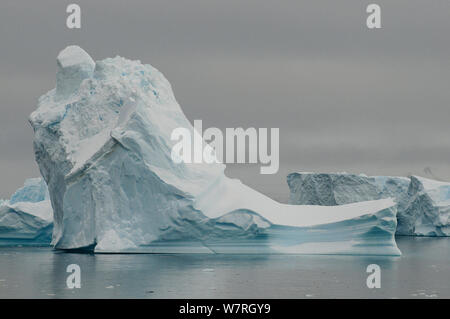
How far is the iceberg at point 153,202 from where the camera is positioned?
76.6 feet

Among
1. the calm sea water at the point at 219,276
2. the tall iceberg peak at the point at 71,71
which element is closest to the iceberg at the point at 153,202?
the calm sea water at the point at 219,276

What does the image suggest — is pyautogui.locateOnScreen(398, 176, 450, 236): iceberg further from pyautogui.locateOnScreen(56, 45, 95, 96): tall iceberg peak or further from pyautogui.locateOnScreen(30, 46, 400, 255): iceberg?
pyautogui.locateOnScreen(56, 45, 95, 96): tall iceberg peak

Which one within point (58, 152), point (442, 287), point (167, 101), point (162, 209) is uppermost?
point (167, 101)

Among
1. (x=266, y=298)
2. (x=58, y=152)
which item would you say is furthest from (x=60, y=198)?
(x=266, y=298)

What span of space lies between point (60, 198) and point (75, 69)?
4073 mm

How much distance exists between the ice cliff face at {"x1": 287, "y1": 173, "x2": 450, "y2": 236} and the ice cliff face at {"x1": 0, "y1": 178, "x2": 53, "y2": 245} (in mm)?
15908

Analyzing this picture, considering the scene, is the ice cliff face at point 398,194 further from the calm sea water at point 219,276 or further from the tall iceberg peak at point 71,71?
the tall iceberg peak at point 71,71

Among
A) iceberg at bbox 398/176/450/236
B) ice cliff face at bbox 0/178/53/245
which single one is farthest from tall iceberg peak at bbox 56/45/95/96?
iceberg at bbox 398/176/450/236

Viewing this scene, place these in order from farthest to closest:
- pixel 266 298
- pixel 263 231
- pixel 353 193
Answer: pixel 353 193 < pixel 263 231 < pixel 266 298

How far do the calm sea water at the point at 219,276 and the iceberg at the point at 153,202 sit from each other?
492 millimetres

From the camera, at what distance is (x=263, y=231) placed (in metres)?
23.5

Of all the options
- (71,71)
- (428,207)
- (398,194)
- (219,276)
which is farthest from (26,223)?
(398,194)

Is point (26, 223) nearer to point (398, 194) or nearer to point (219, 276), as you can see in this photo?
point (219, 276)
